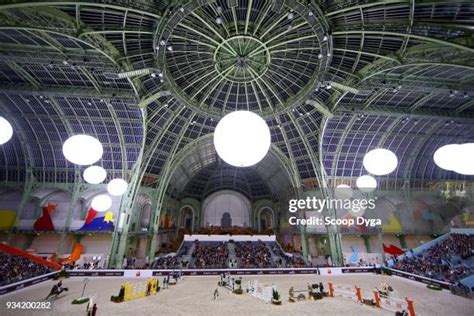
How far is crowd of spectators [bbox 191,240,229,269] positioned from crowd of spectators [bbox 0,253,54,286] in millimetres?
18973

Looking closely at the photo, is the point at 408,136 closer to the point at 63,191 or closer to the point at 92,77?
the point at 92,77

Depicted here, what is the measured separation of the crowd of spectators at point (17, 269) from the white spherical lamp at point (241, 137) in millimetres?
25737

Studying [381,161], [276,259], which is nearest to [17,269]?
[276,259]

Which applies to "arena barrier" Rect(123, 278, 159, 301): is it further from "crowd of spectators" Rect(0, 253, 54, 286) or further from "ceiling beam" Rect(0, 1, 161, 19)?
"ceiling beam" Rect(0, 1, 161, 19)

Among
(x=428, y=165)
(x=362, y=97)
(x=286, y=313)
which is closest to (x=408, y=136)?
(x=428, y=165)

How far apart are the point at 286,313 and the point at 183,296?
8872 millimetres

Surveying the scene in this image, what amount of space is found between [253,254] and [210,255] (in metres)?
7.49

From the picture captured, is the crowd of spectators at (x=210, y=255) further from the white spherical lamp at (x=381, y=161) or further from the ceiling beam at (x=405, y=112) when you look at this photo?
the ceiling beam at (x=405, y=112)

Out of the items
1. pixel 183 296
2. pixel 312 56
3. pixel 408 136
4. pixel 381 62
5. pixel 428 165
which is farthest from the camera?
pixel 428 165

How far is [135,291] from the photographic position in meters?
17.9

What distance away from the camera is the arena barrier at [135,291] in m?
16.7

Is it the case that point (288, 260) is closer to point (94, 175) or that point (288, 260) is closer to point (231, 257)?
point (231, 257)

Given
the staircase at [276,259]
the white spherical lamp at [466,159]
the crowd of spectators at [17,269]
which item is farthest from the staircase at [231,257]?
the white spherical lamp at [466,159]

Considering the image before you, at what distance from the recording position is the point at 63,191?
37625 millimetres
